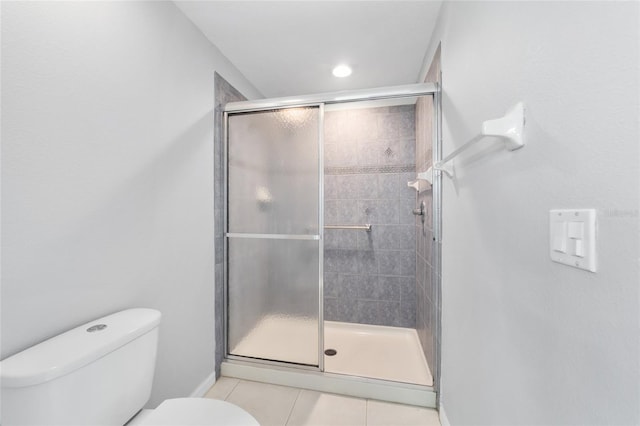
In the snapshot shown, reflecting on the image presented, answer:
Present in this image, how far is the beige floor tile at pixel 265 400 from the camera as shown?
5.16ft

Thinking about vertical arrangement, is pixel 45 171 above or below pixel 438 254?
above

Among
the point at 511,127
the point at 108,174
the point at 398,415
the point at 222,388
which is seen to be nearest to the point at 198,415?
the point at 222,388

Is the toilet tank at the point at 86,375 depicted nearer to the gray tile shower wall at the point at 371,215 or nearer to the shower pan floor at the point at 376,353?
the shower pan floor at the point at 376,353

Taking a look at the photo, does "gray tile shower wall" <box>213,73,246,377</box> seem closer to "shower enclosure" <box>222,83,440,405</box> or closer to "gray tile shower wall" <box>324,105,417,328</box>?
"shower enclosure" <box>222,83,440,405</box>

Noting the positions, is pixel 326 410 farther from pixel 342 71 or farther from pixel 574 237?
pixel 342 71

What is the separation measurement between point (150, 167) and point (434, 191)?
5.32 ft

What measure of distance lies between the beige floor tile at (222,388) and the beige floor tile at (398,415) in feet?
3.04

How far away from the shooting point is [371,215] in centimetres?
271

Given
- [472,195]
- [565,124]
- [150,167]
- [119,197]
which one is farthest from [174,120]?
[565,124]

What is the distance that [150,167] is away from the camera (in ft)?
4.42

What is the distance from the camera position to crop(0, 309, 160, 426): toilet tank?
0.74m

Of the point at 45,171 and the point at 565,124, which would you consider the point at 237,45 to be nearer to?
the point at 45,171

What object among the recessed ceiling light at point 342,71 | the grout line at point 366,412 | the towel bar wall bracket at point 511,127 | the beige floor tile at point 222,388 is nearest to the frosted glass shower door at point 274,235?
the beige floor tile at point 222,388

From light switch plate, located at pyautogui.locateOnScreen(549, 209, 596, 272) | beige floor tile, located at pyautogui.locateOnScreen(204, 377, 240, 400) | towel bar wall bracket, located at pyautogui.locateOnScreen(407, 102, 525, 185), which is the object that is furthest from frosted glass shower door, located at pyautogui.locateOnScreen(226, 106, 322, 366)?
light switch plate, located at pyautogui.locateOnScreen(549, 209, 596, 272)
